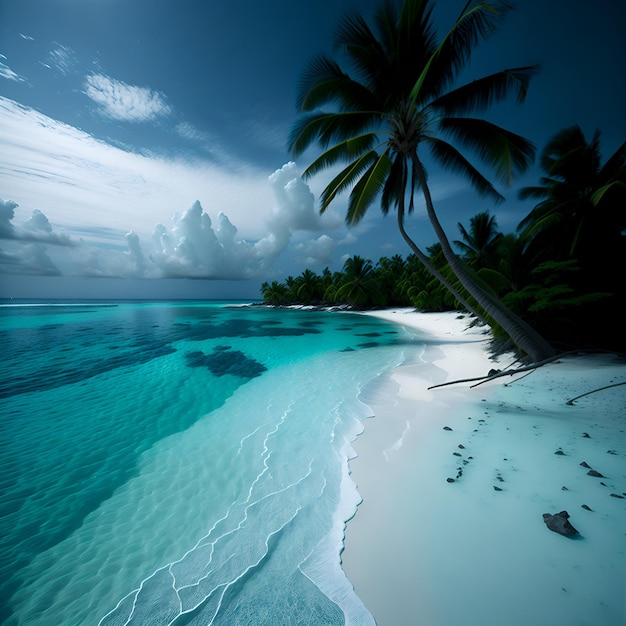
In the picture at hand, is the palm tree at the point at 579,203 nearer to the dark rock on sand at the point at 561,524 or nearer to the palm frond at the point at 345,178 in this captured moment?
the palm frond at the point at 345,178

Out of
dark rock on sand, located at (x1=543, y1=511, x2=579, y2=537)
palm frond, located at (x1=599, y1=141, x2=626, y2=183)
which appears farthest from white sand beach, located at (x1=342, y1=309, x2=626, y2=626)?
palm frond, located at (x1=599, y1=141, x2=626, y2=183)

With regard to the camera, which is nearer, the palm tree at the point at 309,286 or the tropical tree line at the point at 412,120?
the tropical tree line at the point at 412,120

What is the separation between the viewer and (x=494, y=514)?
250cm

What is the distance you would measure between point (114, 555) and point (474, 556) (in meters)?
3.66

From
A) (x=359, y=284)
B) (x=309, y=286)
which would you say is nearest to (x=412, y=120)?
(x=359, y=284)

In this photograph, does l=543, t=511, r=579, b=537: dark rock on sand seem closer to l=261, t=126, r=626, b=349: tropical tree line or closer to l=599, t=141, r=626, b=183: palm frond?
l=261, t=126, r=626, b=349: tropical tree line

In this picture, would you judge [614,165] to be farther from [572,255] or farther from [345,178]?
[345,178]

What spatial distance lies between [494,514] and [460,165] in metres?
9.46

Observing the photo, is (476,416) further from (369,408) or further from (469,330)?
(469,330)

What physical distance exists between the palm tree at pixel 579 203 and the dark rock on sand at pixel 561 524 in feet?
29.4

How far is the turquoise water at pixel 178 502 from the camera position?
220 centimetres

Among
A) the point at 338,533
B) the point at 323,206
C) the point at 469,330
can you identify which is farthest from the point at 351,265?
the point at 338,533

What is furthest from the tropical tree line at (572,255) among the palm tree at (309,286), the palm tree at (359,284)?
the palm tree at (309,286)

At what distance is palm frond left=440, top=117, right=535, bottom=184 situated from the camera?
21.7ft
